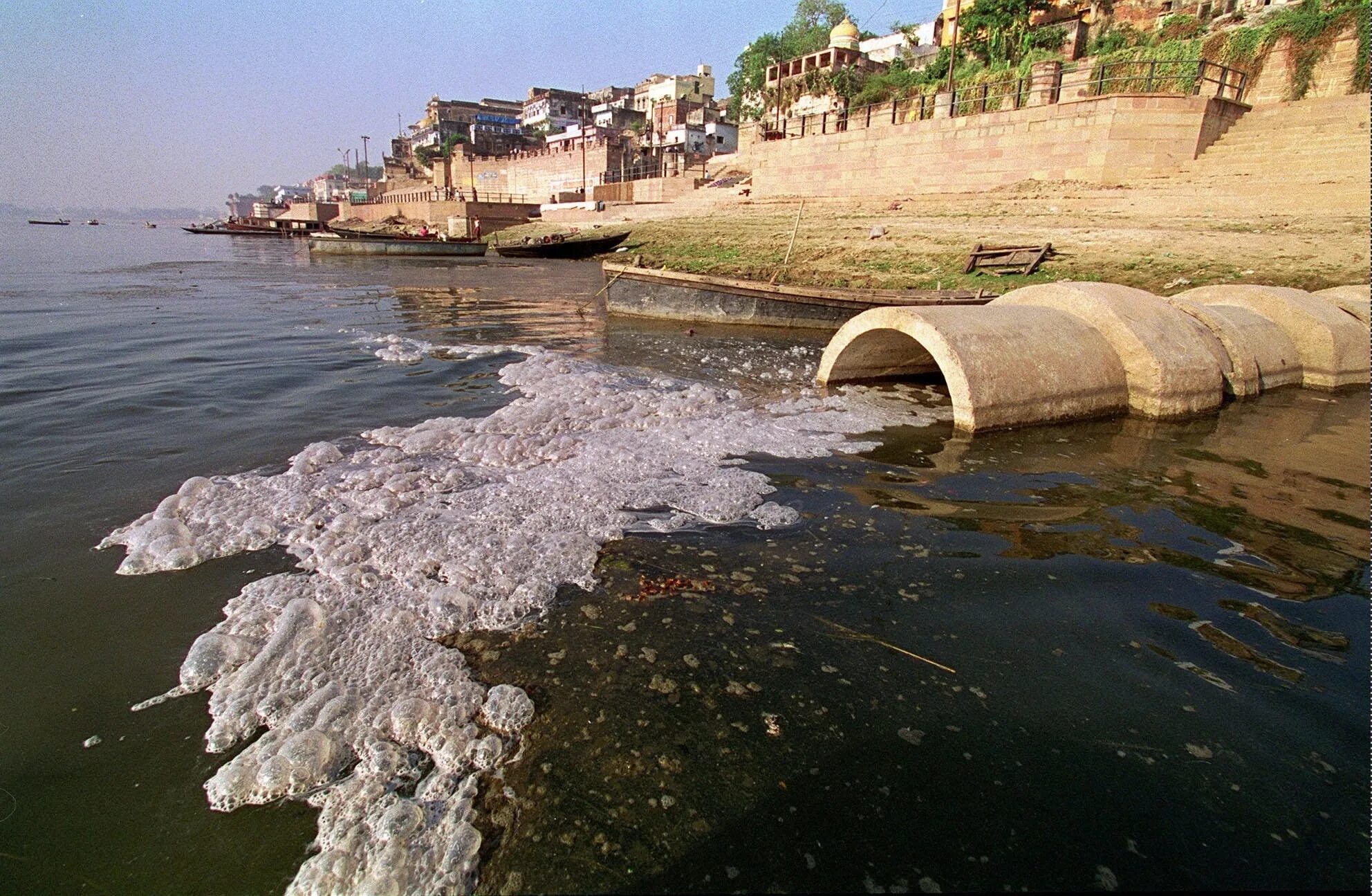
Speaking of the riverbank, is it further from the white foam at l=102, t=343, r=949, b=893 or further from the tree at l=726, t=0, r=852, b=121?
the tree at l=726, t=0, r=852, b=121

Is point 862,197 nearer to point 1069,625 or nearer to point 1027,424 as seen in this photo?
point 1027,424

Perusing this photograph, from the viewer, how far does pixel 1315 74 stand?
21.4 metres

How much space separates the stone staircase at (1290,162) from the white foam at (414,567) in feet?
52.7

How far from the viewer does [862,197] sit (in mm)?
28172

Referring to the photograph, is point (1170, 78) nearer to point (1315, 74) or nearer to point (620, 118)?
point (1315, 74)

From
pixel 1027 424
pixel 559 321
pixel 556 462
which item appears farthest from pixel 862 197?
pixel 556 462

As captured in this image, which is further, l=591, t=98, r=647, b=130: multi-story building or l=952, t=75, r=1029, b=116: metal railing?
l=591, t=98, r=647, b=130: multi-story building

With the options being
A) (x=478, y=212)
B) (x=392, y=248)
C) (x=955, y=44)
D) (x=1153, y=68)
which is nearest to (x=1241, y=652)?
(x=1153, y=68)

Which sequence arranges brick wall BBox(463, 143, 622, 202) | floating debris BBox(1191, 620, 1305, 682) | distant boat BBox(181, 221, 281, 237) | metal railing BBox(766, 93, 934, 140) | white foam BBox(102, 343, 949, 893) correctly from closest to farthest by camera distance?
white foam BBox(102, 343, 949, 893) → floating debris BBox(1191, 620, 1305, 682) → metal railing BBox(766, 93, 934, 140) → brick wall BBox(463, 143, 622, 202) → distant boat BBox(181, 221, 281, 237)

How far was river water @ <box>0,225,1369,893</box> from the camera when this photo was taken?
1.87m

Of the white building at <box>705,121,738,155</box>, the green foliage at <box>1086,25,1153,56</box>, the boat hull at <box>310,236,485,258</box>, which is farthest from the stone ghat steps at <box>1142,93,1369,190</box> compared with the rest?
the white building at <box>705,121,738,155</box>

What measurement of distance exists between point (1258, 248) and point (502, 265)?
28.5 metres

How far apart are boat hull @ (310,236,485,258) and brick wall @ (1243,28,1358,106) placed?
3469 centimetres

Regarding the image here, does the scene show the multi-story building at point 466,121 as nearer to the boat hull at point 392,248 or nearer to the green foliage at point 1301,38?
the boat hull at point 392,248
